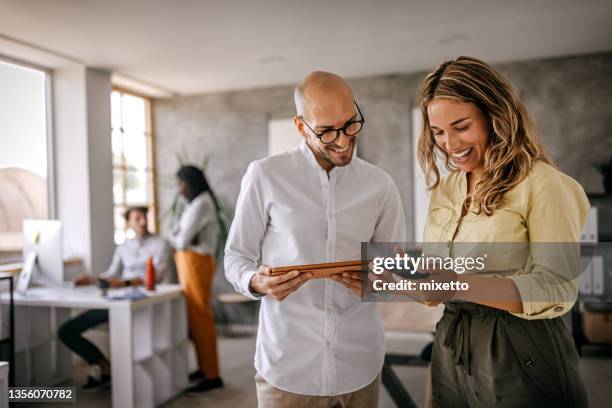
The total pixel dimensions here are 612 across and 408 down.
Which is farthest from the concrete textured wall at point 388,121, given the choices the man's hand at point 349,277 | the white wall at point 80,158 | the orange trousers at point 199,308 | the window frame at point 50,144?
the man's hand at point 349,277

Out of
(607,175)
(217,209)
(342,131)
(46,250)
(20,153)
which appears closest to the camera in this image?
(342,131)

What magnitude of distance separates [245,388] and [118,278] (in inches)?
53.0

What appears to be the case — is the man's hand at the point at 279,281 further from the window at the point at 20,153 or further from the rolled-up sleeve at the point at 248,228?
the window at the point at 20,153

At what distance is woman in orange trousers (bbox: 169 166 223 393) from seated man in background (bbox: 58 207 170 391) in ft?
0.91

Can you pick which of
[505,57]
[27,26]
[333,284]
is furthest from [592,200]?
→ [27,26]

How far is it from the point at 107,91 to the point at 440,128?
15.3ft

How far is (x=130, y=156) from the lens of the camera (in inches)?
242

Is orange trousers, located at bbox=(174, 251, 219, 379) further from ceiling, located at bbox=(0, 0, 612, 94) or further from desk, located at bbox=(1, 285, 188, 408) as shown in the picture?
ceiling, located at bbox=(0, 0, 612, 94)

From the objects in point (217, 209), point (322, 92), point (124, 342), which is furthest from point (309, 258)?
point (217, 209)

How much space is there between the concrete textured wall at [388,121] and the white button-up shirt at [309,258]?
3.80 meters

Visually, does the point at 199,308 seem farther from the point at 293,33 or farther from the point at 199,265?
the point at 293,33

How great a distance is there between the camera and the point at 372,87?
5719 millimetres

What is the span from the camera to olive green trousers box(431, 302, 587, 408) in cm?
113

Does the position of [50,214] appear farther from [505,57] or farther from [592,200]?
[592,200]
